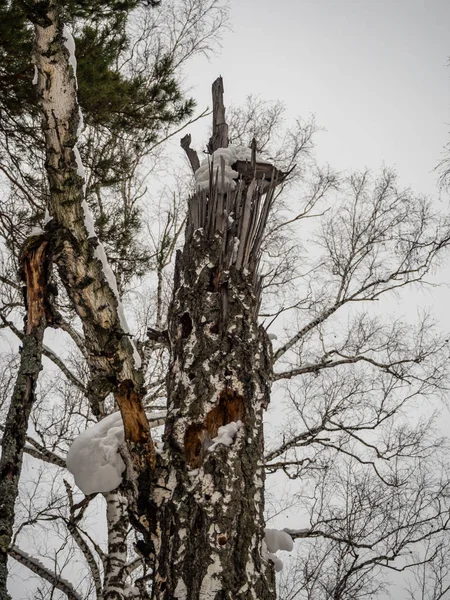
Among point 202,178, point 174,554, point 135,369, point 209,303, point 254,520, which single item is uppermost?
point 202,178

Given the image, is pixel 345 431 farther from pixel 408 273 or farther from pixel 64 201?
pixel 64 201

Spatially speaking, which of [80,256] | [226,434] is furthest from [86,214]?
[226,434]

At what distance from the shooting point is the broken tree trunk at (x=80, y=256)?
228cm

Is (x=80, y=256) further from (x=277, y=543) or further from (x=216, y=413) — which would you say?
(x=277, y=543)

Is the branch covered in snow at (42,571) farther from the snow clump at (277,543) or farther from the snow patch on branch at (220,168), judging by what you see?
the snow patch on branch at (220,168)

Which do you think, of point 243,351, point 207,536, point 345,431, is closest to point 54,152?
point 243,351

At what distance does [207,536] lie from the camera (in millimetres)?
1992

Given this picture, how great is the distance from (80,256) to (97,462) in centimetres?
106

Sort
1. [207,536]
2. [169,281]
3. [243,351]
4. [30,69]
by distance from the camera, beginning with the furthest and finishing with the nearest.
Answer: [169,281], [30,69], [243,351], [207,536]

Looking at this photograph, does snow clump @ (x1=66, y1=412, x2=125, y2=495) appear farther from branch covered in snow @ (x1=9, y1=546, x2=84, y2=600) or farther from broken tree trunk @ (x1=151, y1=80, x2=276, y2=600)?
branch covered in snow @ (x1=9, y1=546, x2=84, y2=600)

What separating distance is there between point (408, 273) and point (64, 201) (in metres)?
5.55

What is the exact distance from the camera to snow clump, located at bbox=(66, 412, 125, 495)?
235cm

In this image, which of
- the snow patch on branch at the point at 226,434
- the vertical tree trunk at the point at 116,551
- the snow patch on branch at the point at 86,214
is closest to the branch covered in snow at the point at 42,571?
the vertical tree trunk at the point at 116,551

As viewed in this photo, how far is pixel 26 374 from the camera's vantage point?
2.18 meters
